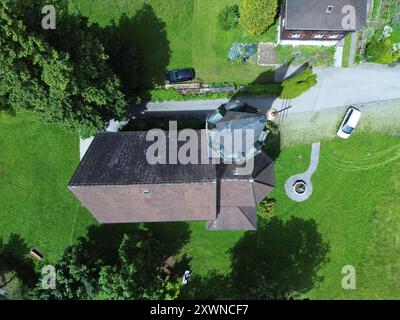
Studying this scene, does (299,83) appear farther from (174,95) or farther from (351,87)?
(174,95)

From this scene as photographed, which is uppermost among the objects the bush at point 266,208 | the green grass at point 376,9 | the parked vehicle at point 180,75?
the green grass at point 376,9

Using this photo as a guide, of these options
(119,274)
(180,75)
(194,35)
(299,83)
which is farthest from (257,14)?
(119,274)

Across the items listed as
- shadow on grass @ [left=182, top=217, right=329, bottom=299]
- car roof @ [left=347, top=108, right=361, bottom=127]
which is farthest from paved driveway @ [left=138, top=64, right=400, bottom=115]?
shadow on grass @ [left=182, top=217, right=329, bottom=299]

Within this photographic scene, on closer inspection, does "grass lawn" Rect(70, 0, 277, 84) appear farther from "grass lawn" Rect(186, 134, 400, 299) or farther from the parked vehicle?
"grass lawn" Rect(186, 134, 400, 299)

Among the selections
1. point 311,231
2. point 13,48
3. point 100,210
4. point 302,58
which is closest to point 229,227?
point 311,231

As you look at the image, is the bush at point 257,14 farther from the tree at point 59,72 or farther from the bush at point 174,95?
the tree at point 59,72

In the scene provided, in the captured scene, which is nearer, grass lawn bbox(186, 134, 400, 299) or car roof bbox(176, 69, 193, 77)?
car roof bbox(176, 69, 193, 77)

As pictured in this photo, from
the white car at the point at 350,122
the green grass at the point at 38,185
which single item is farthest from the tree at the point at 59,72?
the white car at the point at 350,122

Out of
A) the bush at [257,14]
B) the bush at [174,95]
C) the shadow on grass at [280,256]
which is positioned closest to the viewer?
the bush at [257,14]
